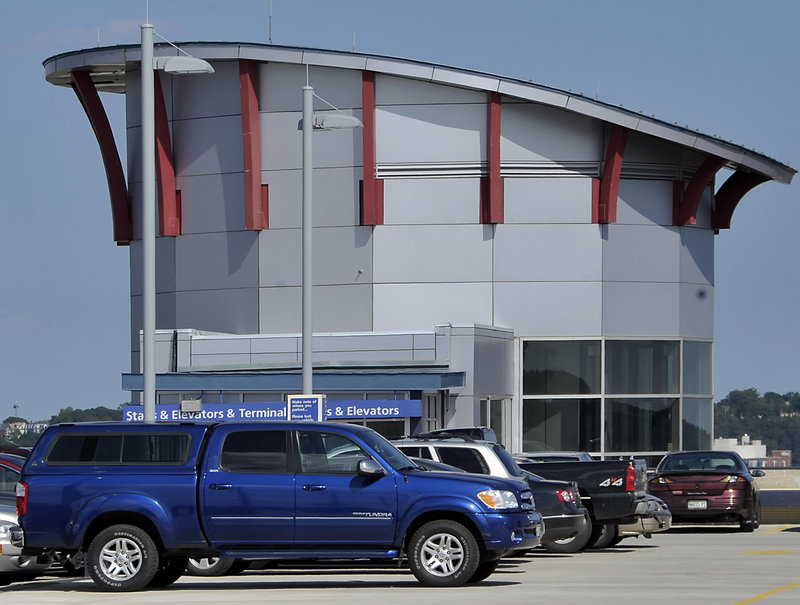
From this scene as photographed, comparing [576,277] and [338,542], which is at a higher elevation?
[576,277]

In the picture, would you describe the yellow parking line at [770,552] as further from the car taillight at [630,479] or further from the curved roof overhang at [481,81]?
the curved roof overhang at [481,81]

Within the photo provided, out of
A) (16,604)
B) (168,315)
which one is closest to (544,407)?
(168,315)

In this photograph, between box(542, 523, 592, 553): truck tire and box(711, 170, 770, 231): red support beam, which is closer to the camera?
box(542, 523, 592, 553): truck tire

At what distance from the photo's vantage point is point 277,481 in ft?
59.5

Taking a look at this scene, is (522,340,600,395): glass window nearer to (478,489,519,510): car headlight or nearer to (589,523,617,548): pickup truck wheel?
(589,523,617,548): pickup truck wheel

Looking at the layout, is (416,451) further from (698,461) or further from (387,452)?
(698,461)

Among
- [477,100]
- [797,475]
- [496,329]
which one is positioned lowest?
[797,475]

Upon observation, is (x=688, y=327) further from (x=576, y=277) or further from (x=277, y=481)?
(x=277, y=481)

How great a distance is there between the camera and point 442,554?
1805 centimetres

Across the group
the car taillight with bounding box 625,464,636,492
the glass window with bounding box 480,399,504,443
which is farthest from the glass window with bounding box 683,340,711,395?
the car taillight with bounding box 625,464,636,492

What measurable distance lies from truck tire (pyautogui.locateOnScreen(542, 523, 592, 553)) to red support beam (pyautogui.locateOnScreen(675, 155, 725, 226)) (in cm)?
2047

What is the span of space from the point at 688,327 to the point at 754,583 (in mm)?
26709

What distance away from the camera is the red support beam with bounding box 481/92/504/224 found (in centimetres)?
4241

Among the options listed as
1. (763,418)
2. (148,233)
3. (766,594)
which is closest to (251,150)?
(148,233)
